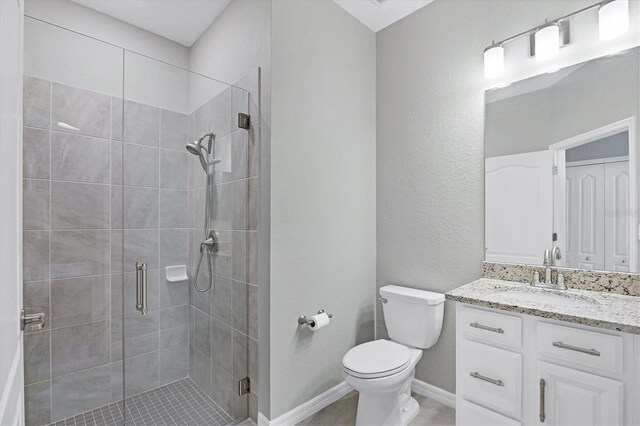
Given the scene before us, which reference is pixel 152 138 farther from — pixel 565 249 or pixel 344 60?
pixel 565 249

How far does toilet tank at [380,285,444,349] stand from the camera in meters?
2.01

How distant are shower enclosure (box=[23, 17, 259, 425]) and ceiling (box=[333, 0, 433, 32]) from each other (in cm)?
104

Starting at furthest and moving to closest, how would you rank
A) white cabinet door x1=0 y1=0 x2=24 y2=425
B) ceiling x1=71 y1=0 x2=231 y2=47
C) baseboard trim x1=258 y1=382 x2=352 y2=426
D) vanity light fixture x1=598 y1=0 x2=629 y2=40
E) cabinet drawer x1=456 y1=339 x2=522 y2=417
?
ceiling x1=71 y1=0 x2=231 y2=47 < baseboard trim x1=258 y1=382 x2=352 y2=426 < vanity light fixture x1=598 y1=0 x2=629 y2=40 < cabinet drawer x1=456 y1=339 x2=522 y2=417 < white cabinet door x1=0 y1=0 x2=24 y2=425

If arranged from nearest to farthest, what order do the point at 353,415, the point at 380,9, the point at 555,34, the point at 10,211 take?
the point at 10,211, the point at 555,34, the point at 353,415, the point at 380,9

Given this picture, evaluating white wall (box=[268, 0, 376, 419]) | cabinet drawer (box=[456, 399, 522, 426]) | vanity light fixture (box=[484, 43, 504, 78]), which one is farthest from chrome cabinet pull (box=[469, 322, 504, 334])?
vanity light fixture (box=[484, 43, 504, 78])

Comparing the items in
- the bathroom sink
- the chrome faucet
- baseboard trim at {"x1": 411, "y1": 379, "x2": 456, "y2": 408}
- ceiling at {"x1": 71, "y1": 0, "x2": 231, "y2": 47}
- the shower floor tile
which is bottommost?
baseboard trim at {"x1": 411, "y1": 379, "x2": 456, "y2": 408}

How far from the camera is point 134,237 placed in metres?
1.72

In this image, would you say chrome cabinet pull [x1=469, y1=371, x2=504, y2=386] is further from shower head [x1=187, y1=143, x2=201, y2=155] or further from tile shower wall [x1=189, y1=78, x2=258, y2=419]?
shower head [x1=187, y1=143, x2=201, y2=155]

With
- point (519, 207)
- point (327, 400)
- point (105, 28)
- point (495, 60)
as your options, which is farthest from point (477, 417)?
point (105, 28)

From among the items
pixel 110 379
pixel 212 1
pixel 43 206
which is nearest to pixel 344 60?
pixel 212 1

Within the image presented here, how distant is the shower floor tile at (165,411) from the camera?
66.9 inches

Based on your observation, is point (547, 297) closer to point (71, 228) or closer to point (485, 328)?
point (485, 328)

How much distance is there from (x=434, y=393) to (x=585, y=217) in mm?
1485

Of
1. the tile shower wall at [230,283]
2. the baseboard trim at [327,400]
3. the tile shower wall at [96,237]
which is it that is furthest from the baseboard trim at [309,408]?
the tile shower wall at [96,237]
